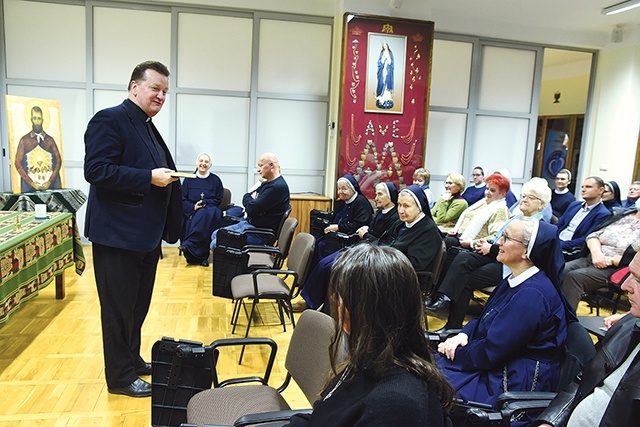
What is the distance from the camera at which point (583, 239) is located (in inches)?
173

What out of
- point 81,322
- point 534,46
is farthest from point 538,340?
point 534,46

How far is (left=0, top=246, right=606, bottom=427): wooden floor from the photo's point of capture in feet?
7.86

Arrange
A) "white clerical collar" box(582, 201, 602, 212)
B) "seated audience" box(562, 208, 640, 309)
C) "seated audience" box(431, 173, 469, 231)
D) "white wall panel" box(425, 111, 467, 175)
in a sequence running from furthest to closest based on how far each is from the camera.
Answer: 1. "white wall panel" box(425, 111, 467, 175)
2. "seated audience" box(431, 173, 469, 231)
3. "white clerical collar" box(582, 201, 602, 212)
4. "seated audience" box(562, 208, 640, 309)

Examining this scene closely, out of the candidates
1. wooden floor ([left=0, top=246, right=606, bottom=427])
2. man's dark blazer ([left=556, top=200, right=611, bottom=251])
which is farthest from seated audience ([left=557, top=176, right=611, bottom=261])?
wooden floor ([left=0, top=246, right=606, bottom=427])

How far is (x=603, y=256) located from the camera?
393cm

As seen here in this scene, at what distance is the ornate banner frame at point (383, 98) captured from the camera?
5980mm

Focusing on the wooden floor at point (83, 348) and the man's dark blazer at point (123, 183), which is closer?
the man's dark blazer at point (123, 183)

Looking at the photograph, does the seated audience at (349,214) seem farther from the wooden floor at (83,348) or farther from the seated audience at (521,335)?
the seated audience at (521,335)

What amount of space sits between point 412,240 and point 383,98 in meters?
3.08

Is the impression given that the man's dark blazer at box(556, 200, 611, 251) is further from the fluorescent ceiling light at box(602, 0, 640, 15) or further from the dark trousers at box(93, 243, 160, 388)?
the dark trousers at box(93, 243, 160, 388)

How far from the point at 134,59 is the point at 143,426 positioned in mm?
5157

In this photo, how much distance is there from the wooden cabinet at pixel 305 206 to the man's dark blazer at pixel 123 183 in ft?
12.2

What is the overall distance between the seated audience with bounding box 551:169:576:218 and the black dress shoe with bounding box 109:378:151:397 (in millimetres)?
5170

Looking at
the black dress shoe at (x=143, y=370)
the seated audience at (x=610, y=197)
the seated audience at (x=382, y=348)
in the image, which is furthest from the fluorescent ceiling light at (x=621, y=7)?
the black dress shoe at (x=143, y=370)
